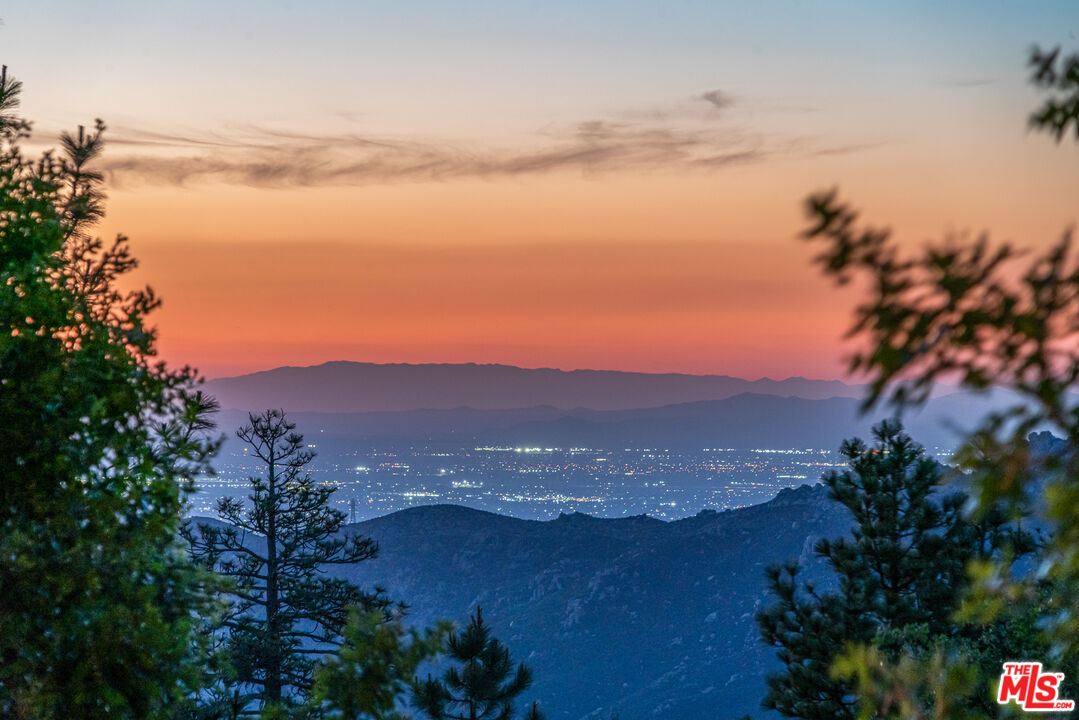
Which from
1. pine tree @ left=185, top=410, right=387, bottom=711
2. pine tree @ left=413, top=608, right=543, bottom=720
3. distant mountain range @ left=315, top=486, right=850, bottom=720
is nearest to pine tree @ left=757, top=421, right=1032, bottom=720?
pine tree @ left=413, top=608, right=543, bottom=720

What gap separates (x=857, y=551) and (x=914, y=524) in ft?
5.14

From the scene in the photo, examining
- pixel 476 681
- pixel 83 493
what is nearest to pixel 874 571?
pixel 476 681

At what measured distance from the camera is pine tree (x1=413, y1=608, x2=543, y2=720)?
2359 centimetres

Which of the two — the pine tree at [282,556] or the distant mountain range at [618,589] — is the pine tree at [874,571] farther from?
the distant mountain range at [618,589]

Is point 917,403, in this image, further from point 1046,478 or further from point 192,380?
point 192,380

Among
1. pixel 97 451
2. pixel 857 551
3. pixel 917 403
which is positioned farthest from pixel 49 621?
pixel 857 551

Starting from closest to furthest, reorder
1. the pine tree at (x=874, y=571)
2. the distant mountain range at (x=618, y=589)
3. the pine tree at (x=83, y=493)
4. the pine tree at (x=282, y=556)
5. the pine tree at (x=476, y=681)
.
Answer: the pine tree at (x=83, y=493)
the pine tree at (x=874, y=571)
the pine tree at (x=476, y=681)
the pine tree at (x=282, y=556)
the distant mountain range at (x=618, y=589)

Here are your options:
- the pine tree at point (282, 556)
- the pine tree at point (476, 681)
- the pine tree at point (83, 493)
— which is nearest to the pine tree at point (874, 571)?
the pine tree at point (476, 681)

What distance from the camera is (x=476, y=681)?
79.0 ft

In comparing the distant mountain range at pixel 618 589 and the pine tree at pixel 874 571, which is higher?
the pine tree at pixel 874 571

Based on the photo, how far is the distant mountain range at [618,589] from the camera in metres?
113

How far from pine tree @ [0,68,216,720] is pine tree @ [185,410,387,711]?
60.6ft

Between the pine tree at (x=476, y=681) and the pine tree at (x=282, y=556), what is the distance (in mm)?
3784

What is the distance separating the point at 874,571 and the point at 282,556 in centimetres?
1725
